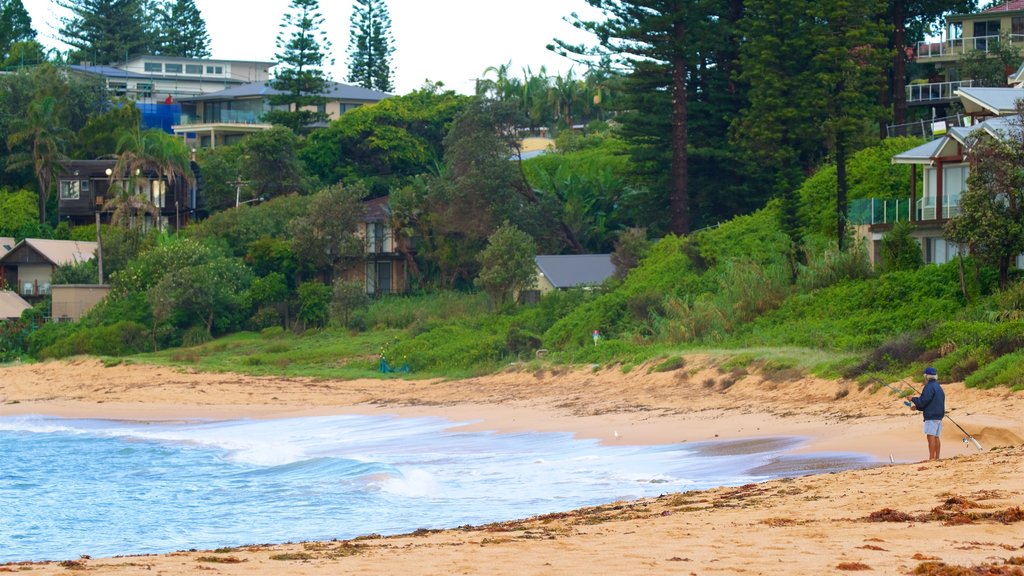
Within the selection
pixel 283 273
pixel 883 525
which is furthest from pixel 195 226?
pixel 883 525

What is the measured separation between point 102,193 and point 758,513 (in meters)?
52.6

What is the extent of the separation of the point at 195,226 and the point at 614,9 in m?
18.0

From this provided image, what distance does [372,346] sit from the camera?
1369 inches

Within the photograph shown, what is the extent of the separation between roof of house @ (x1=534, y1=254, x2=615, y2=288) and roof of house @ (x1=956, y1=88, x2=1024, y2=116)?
39.9 feet

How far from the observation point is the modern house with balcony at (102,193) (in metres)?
56.3

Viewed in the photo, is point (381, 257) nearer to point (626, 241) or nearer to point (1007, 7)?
point (626, 241)

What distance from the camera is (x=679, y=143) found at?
37156 millimetres

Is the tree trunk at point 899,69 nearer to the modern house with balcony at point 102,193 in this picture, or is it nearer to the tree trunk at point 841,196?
the tree trunk at point 841,196

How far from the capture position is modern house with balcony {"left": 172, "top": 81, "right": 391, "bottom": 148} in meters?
73.0

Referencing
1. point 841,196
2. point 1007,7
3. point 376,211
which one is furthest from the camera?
point 1007,7

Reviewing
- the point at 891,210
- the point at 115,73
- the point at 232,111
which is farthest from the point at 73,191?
the point at 891,210

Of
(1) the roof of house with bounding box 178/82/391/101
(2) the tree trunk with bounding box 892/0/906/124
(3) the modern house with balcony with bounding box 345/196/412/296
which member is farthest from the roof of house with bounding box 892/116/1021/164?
(1) the roof of house with bounding box 178/82/391/101

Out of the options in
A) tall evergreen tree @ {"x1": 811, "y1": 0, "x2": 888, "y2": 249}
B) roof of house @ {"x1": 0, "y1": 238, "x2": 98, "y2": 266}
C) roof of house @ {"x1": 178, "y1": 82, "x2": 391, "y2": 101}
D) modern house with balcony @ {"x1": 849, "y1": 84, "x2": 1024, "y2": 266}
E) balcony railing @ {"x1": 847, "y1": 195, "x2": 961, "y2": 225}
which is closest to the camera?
A: modern house with balcony @ {"x1": 849, "y1": 84, "x2": 1024, "y2": 266}

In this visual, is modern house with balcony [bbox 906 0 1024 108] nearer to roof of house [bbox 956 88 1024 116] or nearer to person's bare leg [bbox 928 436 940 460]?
roof of house [bbox 956 88 1024 116]
